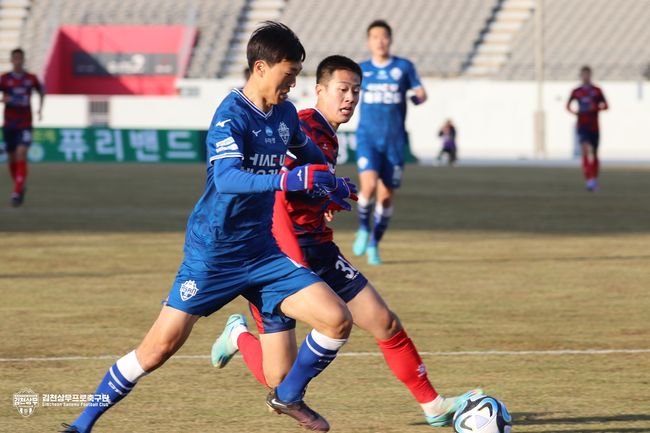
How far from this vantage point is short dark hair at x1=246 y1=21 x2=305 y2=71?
218 inches

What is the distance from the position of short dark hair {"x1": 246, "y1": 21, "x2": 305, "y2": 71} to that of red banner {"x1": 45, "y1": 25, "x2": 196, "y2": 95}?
1867 inches

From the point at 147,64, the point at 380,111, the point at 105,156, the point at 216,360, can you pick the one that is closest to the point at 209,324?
the point at 216,360

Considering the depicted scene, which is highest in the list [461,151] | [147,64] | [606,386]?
[606,386]

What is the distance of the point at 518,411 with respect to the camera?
6555 millimetres

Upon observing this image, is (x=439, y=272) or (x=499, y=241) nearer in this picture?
(x=439, y=272)

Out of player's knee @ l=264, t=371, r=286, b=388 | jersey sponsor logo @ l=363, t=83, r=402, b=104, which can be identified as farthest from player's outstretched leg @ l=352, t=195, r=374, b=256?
player's knee @ l=264, t=371, r=286, b=388

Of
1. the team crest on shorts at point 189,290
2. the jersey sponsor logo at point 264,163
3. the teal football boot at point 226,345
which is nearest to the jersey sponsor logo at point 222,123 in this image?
the jersey sponsor logo at point 264,163

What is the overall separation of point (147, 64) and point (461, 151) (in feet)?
43.0

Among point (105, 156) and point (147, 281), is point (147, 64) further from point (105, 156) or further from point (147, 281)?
point (147, 281)

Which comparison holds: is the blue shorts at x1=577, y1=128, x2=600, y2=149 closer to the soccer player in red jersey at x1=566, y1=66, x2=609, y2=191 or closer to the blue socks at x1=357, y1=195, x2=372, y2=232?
the soccer player in red jersey at x1=566, y1=66, x2=609, y2=191

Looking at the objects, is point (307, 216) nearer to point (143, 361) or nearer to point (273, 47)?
point (273, 47)

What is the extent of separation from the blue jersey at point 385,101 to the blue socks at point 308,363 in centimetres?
776

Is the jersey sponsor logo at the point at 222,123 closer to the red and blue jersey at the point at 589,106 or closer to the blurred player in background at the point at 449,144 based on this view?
the red and blue jersey at the point at 589,106

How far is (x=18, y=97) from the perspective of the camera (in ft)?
64.7
